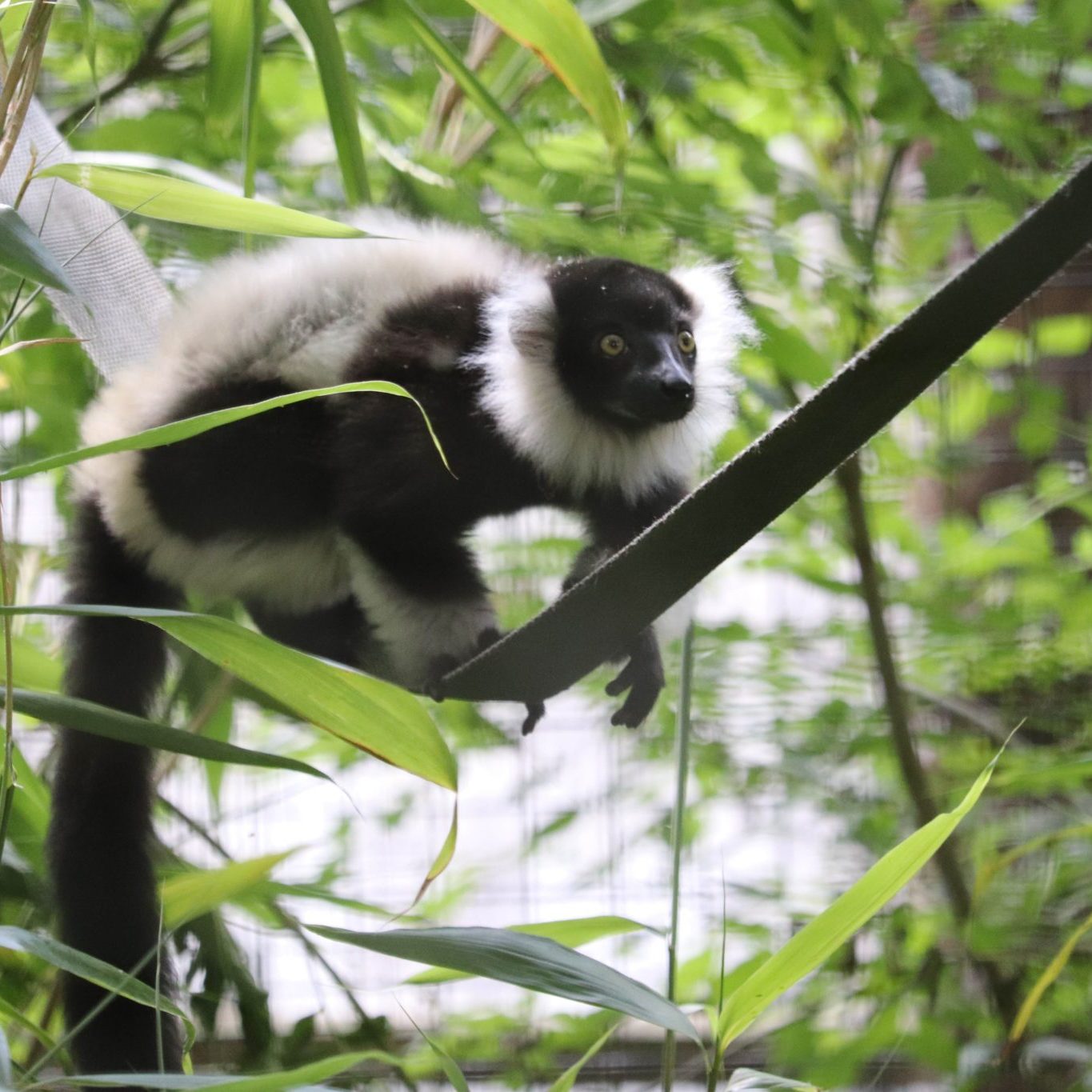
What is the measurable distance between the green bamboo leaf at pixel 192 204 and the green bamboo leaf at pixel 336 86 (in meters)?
0.21

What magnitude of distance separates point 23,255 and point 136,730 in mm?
278

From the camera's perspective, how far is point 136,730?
28.9 inches

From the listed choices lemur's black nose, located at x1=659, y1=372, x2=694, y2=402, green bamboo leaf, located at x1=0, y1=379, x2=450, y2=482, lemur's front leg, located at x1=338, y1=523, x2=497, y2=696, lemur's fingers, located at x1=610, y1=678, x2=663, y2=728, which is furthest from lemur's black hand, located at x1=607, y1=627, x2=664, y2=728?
green bamboo leaf, located at x1=0, y1=379, x2=450, y2=482

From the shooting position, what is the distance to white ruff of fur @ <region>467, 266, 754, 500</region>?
4.87 feet

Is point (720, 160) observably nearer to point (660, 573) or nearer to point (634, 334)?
point (634, 334)

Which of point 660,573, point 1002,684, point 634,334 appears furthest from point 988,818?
point 660,573

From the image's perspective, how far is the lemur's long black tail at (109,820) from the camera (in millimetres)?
1080

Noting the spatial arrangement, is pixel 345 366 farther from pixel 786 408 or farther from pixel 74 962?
pixel 74 962

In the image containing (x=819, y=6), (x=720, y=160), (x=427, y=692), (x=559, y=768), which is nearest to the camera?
(x=427, y=692)

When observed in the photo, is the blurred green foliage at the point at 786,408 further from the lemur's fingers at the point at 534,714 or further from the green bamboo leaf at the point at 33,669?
the lemur's fingers at the point at 534,714

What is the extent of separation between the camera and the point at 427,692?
1.19m

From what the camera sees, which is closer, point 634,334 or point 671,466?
point 634,334

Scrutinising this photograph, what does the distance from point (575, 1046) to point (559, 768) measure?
28.7 inches

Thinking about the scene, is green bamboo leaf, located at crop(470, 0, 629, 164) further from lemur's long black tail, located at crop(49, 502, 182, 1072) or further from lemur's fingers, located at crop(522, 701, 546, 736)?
lemur's long black tail, located at crop(49, 502, 182, 1072)
